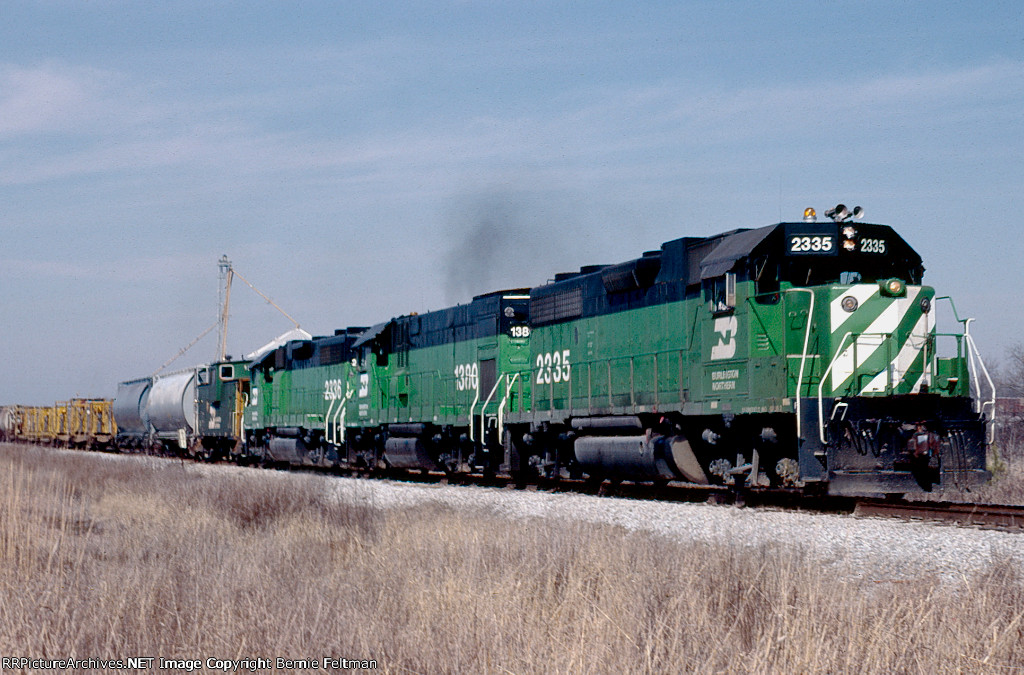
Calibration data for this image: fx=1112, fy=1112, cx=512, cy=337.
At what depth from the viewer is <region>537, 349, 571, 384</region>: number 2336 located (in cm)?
1745

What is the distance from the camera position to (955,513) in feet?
36.8

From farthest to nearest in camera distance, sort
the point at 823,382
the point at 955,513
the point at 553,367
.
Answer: the point at 553,367 → the point at 823,382 → the point at 955,513

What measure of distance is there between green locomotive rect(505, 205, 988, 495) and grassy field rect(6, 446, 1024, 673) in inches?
150

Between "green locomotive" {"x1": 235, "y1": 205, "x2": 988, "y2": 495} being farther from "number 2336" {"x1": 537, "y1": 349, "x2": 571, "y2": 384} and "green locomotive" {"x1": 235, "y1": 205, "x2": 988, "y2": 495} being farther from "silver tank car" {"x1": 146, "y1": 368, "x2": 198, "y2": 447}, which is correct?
"silver tank car" {"x1": 146, "y1": 368, "x2": 198, "y2": 447}

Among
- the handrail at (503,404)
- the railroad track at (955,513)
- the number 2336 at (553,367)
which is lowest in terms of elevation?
the railroad track at (955,513)

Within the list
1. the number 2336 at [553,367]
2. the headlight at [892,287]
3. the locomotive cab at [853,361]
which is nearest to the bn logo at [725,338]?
the locomotive cab at [853,361]

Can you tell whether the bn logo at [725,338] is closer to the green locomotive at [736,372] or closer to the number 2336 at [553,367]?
the green locomotive at [736,372]

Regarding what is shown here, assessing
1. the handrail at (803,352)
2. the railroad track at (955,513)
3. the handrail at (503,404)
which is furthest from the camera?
the handrail at (503,404)

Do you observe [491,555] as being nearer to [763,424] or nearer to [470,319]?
[763,424]

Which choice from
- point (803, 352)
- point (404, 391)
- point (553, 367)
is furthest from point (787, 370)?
point (404, 391)

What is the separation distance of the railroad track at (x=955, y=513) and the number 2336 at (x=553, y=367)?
A: 5838 millimetres

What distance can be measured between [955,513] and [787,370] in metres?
2.39

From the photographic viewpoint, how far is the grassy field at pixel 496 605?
5488 millimetres

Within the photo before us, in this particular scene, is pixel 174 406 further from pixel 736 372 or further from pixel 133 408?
pixel 736 372
